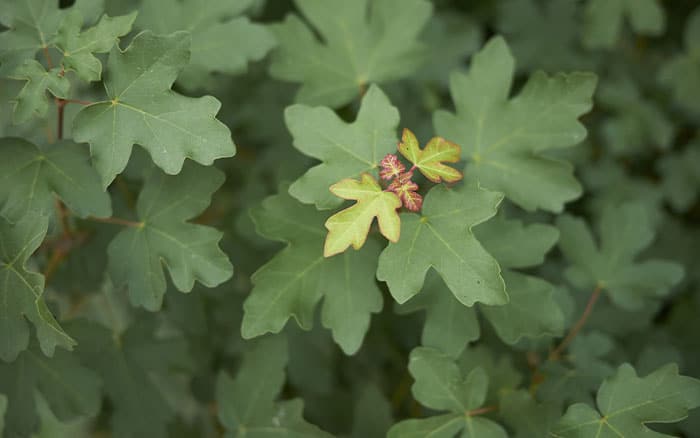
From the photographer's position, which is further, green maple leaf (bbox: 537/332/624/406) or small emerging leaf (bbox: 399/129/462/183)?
green maple leaf (bbox: 537/332/624/406)

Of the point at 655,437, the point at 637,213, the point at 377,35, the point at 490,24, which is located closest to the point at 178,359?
the point at 377,35

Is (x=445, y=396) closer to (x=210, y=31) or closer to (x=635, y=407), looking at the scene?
(x=635, y=407)

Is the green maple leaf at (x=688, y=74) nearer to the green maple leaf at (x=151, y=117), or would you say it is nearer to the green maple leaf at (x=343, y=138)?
the green maple leaf at (x=343, y=138)

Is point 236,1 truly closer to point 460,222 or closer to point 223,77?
point 223,77

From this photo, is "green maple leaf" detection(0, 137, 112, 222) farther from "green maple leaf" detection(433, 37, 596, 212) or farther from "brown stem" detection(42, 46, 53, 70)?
"green maple leaf" detection(433, 37, 596, 212)

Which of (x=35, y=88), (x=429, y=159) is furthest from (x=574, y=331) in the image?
(x=35, y=88)

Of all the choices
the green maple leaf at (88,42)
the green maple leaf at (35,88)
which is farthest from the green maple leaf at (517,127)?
the green maple leaf at (35,88)

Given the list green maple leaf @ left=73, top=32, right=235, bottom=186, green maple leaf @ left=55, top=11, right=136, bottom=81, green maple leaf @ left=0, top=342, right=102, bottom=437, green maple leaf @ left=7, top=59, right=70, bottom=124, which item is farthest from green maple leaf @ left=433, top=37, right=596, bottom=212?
green maple leaf @ left=0, top=342, right=102, bottom=437
